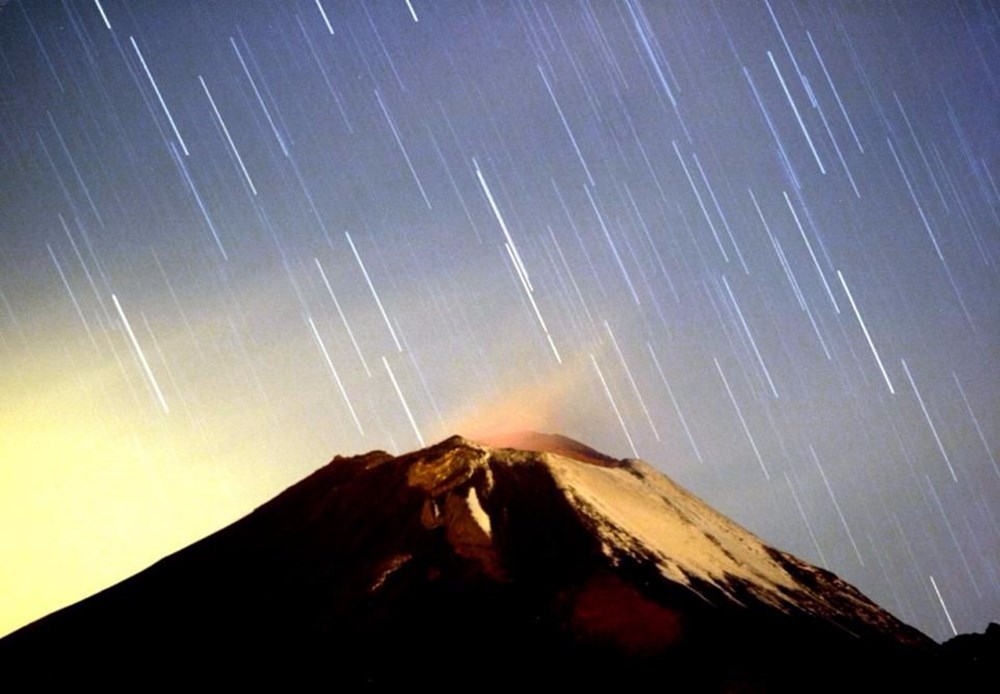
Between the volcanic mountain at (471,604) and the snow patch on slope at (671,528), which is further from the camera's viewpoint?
the snow patch on slope at (671,528)

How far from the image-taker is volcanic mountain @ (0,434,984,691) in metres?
17.3

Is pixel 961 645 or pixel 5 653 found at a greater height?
pixel 5 653

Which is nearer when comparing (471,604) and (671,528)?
(471,604)

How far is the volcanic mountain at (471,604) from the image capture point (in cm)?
1727

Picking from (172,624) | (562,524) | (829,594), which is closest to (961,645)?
(829,594)

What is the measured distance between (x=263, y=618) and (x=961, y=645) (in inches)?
1006

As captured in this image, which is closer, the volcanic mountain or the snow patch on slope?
the volcanic mountain

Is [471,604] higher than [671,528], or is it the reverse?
[471,604]

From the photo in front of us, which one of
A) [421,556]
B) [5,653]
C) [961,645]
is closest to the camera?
[421,556]

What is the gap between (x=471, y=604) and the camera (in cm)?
1925

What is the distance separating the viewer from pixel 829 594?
89.5 ft

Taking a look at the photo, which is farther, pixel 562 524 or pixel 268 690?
pixel 562 524

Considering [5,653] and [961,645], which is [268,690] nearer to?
[5,653]

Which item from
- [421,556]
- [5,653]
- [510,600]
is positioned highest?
[5,653]
